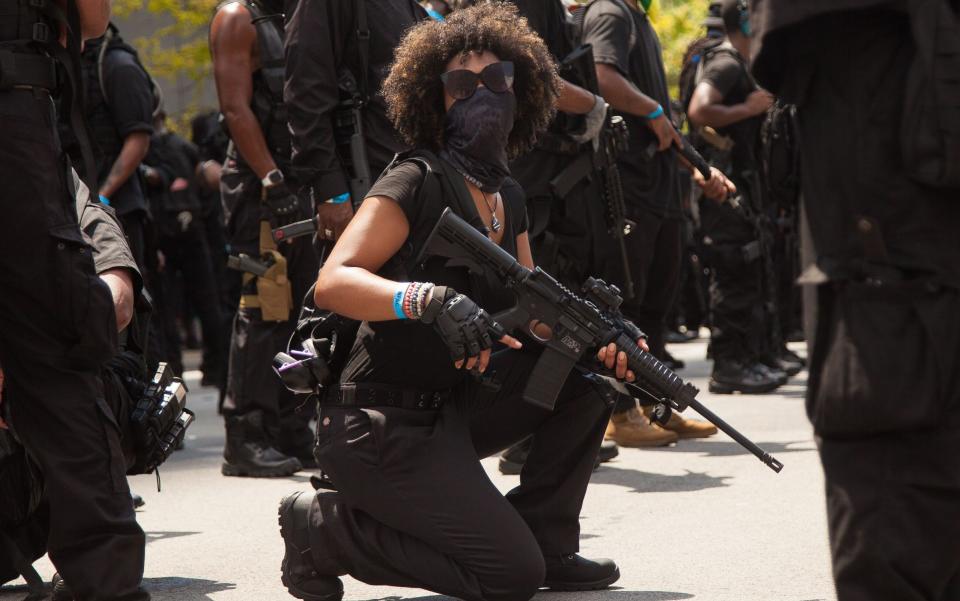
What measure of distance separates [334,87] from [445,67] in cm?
118

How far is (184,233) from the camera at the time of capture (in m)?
10.4

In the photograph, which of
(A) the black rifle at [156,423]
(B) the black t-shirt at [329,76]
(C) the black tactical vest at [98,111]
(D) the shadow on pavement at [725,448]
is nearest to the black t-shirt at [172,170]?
(C) the black tactical vest at [98,111]

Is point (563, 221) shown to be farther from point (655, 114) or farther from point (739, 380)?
point (739, 380)

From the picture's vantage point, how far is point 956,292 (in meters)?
2.63

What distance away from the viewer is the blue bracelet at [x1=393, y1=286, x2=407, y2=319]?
3.67m

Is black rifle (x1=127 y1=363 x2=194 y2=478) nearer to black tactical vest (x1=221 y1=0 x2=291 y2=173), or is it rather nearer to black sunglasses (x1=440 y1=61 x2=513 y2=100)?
black sunglasses (x1=440 y1=61 x2=513 y2=100)

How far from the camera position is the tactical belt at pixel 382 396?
3941 millimetres

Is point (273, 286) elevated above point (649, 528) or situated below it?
above

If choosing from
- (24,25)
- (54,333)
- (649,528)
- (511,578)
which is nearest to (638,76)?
(649,528)

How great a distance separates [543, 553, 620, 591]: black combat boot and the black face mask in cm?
105

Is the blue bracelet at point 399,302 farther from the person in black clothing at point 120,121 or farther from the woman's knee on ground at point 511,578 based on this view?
the person in black clothing at point 120,121

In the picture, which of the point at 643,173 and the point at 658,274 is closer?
the point at 643,173

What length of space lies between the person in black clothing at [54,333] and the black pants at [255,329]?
2.75 metres

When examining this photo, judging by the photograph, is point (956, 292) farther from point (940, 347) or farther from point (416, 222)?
→ point (416, 222)
